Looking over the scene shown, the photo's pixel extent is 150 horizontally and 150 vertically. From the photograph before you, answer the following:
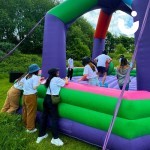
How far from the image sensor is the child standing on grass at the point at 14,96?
582 cm

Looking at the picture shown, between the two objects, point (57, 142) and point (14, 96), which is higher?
point (14, 96)

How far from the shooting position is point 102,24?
866cm

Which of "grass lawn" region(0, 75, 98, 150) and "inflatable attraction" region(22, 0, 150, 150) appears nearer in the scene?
"inflatable attraction" region(22, 0, 150, 150)

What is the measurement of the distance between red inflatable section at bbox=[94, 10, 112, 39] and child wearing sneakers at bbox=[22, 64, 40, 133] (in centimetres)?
367

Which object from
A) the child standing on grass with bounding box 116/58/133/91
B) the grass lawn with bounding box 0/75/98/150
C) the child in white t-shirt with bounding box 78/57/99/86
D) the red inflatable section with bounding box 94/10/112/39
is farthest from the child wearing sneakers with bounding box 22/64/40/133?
the red inflatable section with bounding box 94/10/112/39

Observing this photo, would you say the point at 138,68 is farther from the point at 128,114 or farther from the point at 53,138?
the point at 53,138

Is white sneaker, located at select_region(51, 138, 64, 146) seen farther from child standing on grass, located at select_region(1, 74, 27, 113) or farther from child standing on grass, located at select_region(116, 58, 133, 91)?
child standing on grass, located at select_region(116, 58, 133, 91)

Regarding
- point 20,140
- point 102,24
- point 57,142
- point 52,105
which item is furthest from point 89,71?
point 102,24

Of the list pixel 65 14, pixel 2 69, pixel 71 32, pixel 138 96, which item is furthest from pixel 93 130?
pixel 71 32

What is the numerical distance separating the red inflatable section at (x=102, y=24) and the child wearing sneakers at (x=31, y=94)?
367cm

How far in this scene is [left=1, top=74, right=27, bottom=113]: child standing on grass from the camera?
5.82m

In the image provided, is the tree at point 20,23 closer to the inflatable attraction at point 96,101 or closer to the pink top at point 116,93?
the inflatable attraction at point 96,101

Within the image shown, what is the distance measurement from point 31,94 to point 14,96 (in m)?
0.83

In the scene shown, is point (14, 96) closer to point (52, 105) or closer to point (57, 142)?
point (52, 105)
